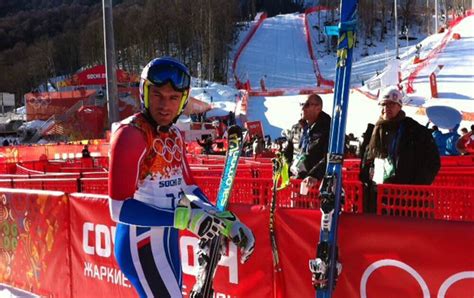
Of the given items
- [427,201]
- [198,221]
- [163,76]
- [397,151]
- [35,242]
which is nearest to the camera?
[198,221]

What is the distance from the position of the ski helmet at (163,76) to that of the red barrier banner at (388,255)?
147cm

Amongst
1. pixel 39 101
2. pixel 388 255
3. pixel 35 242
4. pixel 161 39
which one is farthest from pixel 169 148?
pixel 161 39

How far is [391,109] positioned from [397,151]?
381 mm

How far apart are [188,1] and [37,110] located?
3859cm

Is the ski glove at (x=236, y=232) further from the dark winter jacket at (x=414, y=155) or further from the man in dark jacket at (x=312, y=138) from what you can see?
the man in dark jacket at (x=312, y=138)

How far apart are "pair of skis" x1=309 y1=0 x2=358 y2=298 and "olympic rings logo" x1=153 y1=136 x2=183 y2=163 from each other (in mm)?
914

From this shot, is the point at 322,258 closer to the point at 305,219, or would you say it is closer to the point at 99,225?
the point at 305,219

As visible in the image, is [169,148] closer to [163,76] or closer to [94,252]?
[163,76]

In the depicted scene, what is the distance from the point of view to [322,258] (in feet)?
10.5

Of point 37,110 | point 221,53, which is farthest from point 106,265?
point 221,53

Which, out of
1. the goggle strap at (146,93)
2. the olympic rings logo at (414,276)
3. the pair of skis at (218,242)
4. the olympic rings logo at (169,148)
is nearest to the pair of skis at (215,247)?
Result: the pair of skis at (218,242)

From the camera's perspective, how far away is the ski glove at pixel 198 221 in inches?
101

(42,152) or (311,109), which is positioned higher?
(311,109)

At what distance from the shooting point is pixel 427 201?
4.79 m
